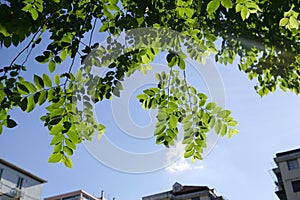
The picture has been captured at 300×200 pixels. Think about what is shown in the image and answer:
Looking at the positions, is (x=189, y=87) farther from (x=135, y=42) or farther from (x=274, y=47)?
(x=274, y=47)

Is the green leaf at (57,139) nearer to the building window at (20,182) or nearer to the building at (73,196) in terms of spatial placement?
the building window at (20,182)

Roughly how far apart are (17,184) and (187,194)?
18.6m

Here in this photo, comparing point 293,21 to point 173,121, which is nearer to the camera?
point 293,21

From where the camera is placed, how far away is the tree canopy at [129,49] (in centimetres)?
248

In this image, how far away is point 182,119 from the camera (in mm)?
3186

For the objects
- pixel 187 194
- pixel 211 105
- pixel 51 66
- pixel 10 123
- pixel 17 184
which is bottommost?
pixel 10 123

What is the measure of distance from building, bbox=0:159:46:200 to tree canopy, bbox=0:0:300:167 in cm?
2658

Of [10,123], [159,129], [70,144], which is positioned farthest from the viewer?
[159,129]

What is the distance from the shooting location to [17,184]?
27828 mm

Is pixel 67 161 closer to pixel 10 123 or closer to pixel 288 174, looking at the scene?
pixel 10 123

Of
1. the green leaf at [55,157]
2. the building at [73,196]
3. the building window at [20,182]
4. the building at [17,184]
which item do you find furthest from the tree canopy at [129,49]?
the building at [73,196]

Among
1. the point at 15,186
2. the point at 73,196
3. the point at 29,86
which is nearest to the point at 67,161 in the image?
the point at 29,86

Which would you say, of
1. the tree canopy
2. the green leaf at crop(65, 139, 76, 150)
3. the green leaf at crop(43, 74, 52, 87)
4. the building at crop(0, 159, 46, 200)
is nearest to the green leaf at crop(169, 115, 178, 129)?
the tree canopy

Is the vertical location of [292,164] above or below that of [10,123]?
above
